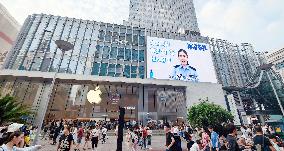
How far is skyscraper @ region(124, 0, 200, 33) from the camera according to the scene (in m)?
93.4

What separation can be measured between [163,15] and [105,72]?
71.1 meters

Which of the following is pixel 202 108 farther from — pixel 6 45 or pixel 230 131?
pixel 6 45

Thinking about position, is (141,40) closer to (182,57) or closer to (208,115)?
(182,57)

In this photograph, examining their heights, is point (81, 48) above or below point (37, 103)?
above

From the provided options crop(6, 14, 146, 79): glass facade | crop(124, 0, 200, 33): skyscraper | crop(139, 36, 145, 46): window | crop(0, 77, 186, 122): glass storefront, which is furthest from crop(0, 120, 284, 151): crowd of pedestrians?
crop(124, 0, 200, 33): skyscraper

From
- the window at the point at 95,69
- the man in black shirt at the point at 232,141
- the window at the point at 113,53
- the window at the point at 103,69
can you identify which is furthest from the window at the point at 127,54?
the man in black shirt at the point at 232,141

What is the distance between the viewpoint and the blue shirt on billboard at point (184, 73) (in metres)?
33.3

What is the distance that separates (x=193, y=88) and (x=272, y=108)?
15.4 metres

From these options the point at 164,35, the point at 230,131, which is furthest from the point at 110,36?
the point at 230,131

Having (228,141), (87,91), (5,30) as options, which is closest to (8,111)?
(228,141)

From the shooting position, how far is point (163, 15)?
321 feet

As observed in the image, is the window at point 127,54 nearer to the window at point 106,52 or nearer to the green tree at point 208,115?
the window at point 106,52

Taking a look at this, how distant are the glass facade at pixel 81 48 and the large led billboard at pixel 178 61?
3810mm

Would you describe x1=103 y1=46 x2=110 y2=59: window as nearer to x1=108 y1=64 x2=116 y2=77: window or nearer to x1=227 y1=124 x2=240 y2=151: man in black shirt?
x1=108 y1=64 x2=116 y2=77: window
